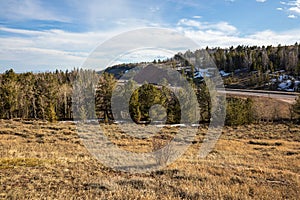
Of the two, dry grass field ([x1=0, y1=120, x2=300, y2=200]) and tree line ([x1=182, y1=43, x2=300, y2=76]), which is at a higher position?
tree line ([x1=182, y1=43, x2=300, y2=76])

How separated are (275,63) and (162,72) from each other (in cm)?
6420

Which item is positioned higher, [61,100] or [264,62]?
[264,62]

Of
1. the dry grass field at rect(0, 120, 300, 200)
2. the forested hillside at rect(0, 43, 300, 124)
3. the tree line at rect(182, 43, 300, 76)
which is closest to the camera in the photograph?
the dry grass field at rect(0, 120, 300, 200)

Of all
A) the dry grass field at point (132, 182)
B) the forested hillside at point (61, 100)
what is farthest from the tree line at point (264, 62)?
the dry grass field at point (132, 182)

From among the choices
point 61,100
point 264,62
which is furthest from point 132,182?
point 264,62

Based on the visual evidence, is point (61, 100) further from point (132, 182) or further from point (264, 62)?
point (264, 62)

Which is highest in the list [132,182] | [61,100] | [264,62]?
[264,62]

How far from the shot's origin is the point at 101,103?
142 feet

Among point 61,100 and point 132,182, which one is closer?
point 132,182

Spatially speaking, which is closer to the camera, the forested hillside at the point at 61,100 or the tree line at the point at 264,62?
the forested hillside at the point at 61,100

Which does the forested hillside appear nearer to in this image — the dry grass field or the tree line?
the dry grass field

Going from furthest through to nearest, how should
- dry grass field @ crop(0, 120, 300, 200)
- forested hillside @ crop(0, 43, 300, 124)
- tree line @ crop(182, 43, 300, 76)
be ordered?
tree line @ crop(182, 43, 300, 76) < forested hillside @ crop(0, 43, 300, 124) < dry grass field @ crop(0, 120, 300, 200)

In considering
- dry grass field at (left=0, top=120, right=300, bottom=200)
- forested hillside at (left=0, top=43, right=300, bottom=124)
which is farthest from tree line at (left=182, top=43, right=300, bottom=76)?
dry grass field at (left=0, top=120, right=300, bottom=200)

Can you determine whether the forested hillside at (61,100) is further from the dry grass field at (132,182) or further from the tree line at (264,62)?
the tree line at (264,62)
